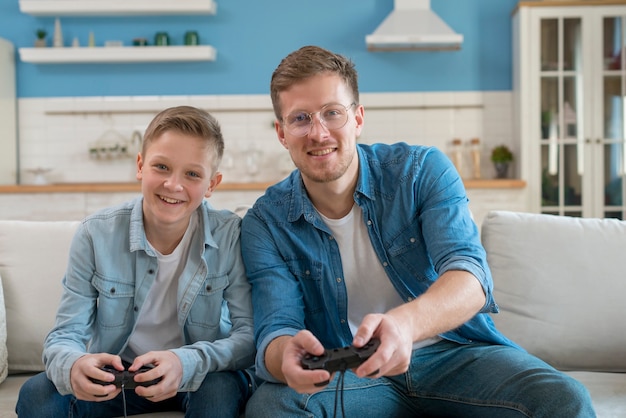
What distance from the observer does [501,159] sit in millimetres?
5129

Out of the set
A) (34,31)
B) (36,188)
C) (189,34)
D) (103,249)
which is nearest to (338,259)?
(103,249)

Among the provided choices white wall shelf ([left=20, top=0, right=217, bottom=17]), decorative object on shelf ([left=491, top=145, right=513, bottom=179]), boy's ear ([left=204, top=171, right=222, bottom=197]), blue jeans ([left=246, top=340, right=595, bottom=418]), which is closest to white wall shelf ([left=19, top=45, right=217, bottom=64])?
white wall shelf ([left=20, top=0, right=217, bottom=17])

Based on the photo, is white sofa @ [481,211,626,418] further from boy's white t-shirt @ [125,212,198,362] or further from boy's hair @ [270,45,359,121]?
boy's white t-shirt @ [125,212,198,362]

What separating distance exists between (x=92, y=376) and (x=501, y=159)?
421cm

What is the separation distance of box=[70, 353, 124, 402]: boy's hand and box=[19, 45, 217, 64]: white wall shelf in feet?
13.1

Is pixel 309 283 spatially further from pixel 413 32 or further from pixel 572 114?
pixel 572 114

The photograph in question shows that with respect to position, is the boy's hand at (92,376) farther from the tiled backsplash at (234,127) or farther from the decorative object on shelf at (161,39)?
the decorative object on shelf at (161,39)

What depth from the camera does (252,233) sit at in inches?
68.2

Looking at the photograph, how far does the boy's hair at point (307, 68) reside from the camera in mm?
1652

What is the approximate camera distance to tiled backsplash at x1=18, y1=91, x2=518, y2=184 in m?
5.33

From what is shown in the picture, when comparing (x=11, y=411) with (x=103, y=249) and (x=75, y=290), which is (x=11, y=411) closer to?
(x=75, y=290)

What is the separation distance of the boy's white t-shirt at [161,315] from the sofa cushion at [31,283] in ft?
1.53

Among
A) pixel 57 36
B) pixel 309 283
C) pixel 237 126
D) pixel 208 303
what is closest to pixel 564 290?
pixel 309 283

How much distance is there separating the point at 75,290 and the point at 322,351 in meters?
0.72
